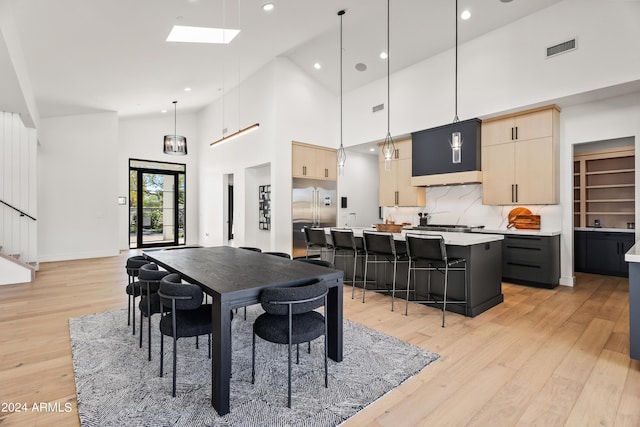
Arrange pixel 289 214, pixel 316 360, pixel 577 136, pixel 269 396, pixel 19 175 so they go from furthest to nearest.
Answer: pixel 289 214
pixel 19 175
pixel 577 136
pixel 316 360
pixel 269 396

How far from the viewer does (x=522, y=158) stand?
5.16 m

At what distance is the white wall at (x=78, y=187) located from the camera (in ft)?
23.7

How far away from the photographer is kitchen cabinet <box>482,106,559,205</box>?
492 cm

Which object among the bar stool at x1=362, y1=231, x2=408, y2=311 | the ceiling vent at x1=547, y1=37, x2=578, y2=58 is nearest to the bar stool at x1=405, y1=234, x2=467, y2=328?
the bar stool at x1=362, y1=231, x2=408, y2=311

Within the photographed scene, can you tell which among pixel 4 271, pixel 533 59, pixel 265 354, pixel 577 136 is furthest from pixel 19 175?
pixel 577 136

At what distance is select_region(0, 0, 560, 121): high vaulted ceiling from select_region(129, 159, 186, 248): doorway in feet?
7.66

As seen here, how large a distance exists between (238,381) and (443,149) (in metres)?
5.19

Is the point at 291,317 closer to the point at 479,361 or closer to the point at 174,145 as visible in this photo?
the point at 479,361

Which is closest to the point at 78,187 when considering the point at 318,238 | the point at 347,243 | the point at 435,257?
the point at 318,238

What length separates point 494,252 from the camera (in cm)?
398

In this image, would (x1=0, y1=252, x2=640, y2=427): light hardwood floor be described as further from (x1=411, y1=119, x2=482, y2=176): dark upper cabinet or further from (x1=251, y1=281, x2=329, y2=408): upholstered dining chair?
(x1=411, y1=119, x2=482, y2=176): dark upper cabinet

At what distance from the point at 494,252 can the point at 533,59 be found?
314cm

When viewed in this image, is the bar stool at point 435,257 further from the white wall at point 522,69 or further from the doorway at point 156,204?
the doorway at point 156,204

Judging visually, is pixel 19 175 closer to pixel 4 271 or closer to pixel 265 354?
pixel 4 271
